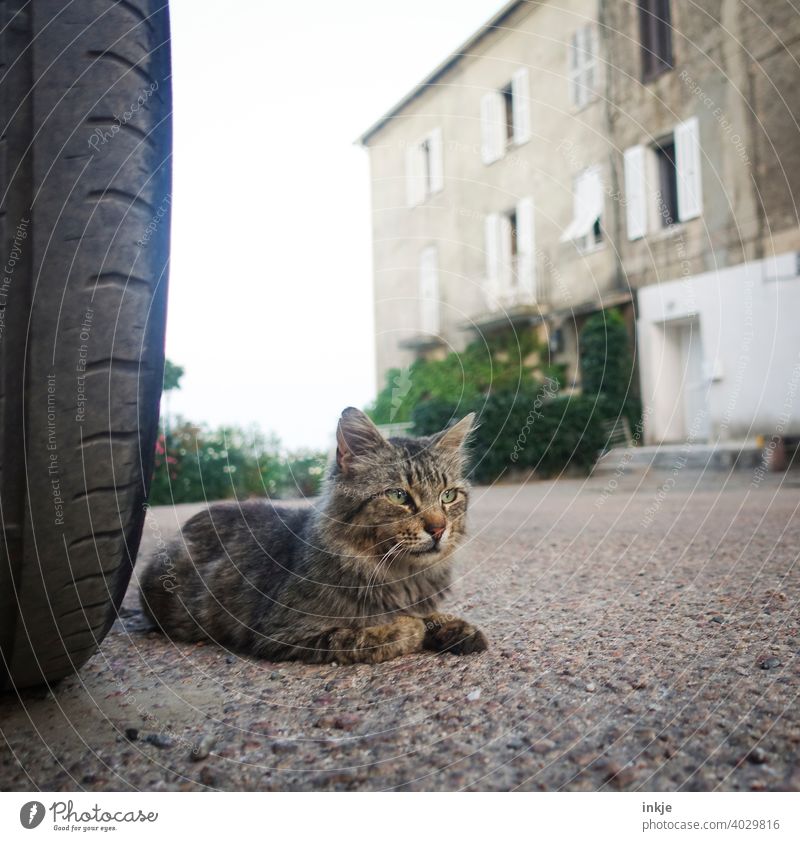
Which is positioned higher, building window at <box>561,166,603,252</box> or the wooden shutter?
the wooden shutter

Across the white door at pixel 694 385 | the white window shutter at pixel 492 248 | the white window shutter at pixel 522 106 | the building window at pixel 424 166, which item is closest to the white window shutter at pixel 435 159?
the building window at pixel 424 166

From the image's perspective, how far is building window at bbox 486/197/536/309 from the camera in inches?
432

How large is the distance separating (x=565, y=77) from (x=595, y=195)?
6.26 feet

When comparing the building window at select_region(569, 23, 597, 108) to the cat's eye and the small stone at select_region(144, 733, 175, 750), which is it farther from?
the small stone at select_region(144, 733, 175, 750)

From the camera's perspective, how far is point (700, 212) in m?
9.52

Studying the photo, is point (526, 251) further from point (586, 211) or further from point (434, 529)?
point (434, 529)

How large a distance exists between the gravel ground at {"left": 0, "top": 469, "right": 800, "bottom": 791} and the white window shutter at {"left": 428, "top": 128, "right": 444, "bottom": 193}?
6.94 meters

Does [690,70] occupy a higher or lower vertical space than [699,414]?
higher

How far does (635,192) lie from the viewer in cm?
1034

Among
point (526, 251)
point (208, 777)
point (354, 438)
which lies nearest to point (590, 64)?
point (526, 251)

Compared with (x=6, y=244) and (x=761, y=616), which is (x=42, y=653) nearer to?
(x=6, y=244)

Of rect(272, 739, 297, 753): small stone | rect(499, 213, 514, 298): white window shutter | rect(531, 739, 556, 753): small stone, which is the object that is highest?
rect(499, 213, 514, 298): white window shutter

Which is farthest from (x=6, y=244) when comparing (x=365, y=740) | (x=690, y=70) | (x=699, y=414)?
(x=690, y=70)

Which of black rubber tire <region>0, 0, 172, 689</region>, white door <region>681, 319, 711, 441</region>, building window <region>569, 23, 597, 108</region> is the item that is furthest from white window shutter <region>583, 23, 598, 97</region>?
black rubber tire <region>0, 0, 172, 689</region>
